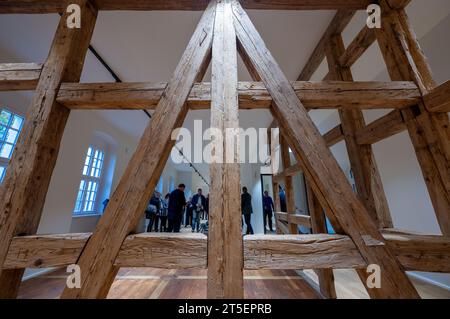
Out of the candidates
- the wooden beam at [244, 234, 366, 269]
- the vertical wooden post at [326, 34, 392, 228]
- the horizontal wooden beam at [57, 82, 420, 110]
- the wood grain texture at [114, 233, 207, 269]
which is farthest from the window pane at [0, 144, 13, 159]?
the vertical wooden post at [326, 34, 392, 228]

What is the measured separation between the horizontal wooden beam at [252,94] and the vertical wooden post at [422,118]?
97 mm

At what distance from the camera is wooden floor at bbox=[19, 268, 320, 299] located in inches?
77.0

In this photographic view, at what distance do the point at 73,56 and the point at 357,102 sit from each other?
1.80m

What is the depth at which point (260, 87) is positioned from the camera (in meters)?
1.00

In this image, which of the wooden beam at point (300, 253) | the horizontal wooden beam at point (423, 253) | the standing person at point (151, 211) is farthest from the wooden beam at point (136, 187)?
the standing person at point (151, 211)

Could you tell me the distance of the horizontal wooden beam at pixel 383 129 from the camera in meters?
1.09

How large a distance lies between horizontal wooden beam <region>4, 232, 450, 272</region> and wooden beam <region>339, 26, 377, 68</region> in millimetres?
1537

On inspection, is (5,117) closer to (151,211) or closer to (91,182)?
(91,182)

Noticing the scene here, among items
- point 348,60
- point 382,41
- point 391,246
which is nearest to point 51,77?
point 391,246

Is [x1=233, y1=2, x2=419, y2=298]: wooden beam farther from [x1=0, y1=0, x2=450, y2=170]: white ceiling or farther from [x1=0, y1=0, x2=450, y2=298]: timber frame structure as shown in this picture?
[x1=0, y1=0, x2=450, y2=170]: white ceiling

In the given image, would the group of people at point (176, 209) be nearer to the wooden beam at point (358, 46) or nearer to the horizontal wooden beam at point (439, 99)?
the wooden beam at point (358, 46)

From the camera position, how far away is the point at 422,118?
38.1 inches

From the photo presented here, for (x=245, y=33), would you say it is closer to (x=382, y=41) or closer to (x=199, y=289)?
(x=382, y=41)

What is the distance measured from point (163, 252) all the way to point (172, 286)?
74.1 inches
